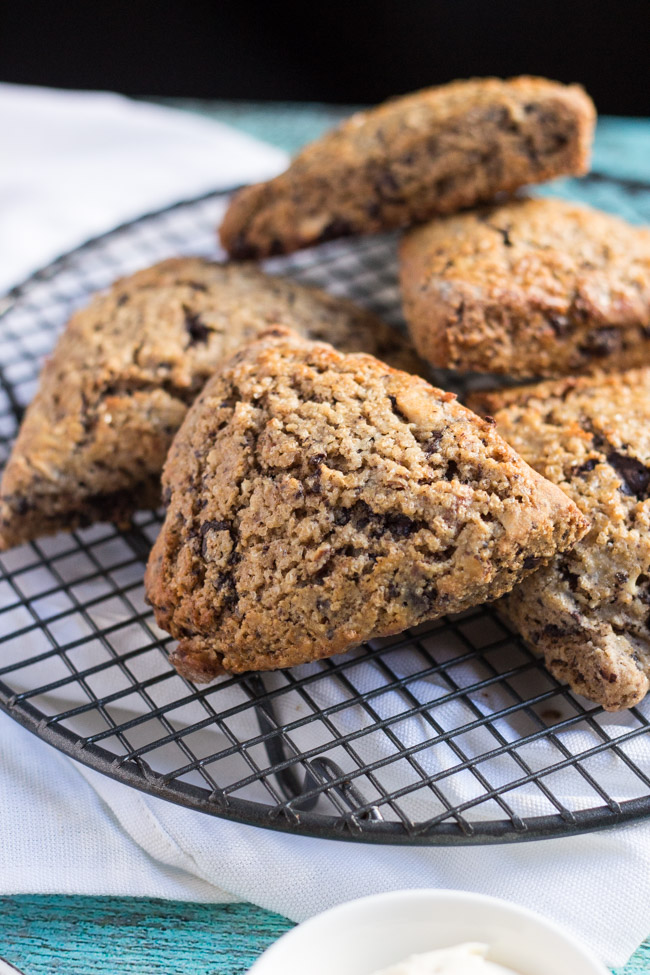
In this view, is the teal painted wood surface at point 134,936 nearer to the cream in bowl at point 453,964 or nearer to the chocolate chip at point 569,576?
the cream in bowl at point 453,964

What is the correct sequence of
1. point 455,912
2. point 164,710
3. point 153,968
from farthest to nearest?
point 164,710 < point 153,968 < point 455,912

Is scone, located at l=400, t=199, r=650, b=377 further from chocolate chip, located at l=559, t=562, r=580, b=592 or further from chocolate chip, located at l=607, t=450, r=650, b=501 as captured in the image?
chocolate chip, located at l=559, t=562, r=580, b=592

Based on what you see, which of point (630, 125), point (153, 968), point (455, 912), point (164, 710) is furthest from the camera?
point (630, 125)

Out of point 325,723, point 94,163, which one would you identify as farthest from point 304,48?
point 325,723

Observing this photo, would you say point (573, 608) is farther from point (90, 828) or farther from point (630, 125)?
point (630, 125)

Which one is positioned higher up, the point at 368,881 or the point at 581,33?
the point at 581,33

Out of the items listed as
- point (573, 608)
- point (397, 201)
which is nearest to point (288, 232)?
point (397, 201)

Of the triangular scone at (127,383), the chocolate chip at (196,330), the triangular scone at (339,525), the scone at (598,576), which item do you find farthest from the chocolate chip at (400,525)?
the chocolate chip at (196,330)
